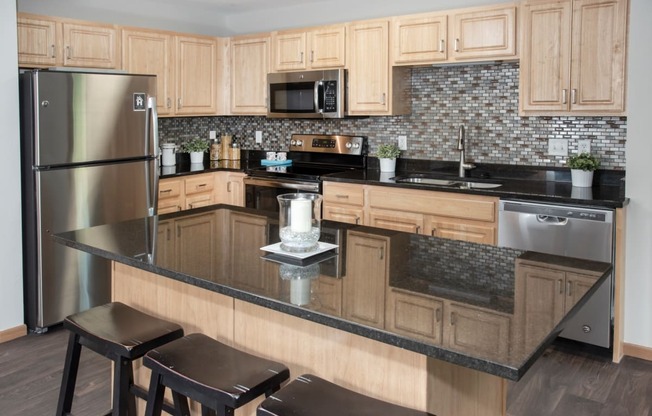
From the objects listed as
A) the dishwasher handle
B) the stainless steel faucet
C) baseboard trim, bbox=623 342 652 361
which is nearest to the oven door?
the stainless steel faucet

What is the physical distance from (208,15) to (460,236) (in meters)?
3.36

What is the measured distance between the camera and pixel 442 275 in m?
1.83

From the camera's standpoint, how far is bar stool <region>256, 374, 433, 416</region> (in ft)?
5.04

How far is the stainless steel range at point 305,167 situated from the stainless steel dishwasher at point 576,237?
60.5 inches

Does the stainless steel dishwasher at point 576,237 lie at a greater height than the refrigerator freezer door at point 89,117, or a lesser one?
lesser

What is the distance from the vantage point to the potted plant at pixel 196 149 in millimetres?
5459

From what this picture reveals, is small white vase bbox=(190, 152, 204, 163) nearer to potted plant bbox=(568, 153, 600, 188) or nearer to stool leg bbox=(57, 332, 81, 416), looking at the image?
potted plant bbox=(568, 153, 600, 188)

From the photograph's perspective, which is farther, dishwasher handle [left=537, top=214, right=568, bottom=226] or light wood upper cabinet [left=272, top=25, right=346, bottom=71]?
light wood upper cabinet [left=272, top=25, right=346, bottom=71]

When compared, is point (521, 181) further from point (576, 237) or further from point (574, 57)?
point (574, 57)

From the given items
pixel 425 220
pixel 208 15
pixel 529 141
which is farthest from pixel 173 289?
pixel 208 15

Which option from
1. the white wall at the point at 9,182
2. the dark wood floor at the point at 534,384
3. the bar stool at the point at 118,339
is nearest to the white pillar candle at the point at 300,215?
the bar stool at the point at 118,339

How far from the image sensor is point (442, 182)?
14.4ft

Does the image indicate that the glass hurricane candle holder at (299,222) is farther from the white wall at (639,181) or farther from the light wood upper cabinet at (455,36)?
the light wood upper cabinet at (455,36)

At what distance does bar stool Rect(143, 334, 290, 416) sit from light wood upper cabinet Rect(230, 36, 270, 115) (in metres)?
3.57
